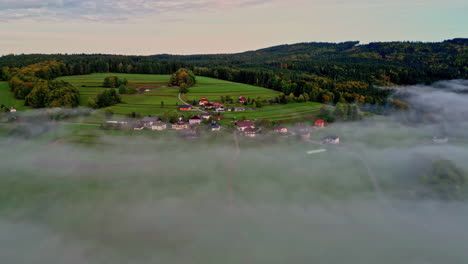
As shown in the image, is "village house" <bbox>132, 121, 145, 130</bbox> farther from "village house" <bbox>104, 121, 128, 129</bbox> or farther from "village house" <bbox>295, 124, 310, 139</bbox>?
"village house" <bbox>295, 124, 310, 139</bbox>

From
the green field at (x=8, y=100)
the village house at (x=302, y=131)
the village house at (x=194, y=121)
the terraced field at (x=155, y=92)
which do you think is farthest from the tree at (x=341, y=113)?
the green field at (x=8, y=100)

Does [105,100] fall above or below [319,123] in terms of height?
above

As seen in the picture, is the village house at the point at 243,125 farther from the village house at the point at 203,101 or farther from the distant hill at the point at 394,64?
the distant hill at the point at 394,64

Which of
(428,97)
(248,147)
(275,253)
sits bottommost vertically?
(275,253)

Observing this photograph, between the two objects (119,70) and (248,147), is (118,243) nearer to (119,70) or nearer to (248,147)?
(248,147)

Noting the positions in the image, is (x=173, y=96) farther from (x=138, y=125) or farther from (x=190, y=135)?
(x=190, y=135)

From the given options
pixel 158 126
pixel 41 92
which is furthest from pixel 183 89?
pixel 41 92

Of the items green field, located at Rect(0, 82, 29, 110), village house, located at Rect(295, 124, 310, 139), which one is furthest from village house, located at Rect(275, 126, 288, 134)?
green field, located at Rect(0, 82, 29, 110)

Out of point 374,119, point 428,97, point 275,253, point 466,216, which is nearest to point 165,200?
point 275,253
